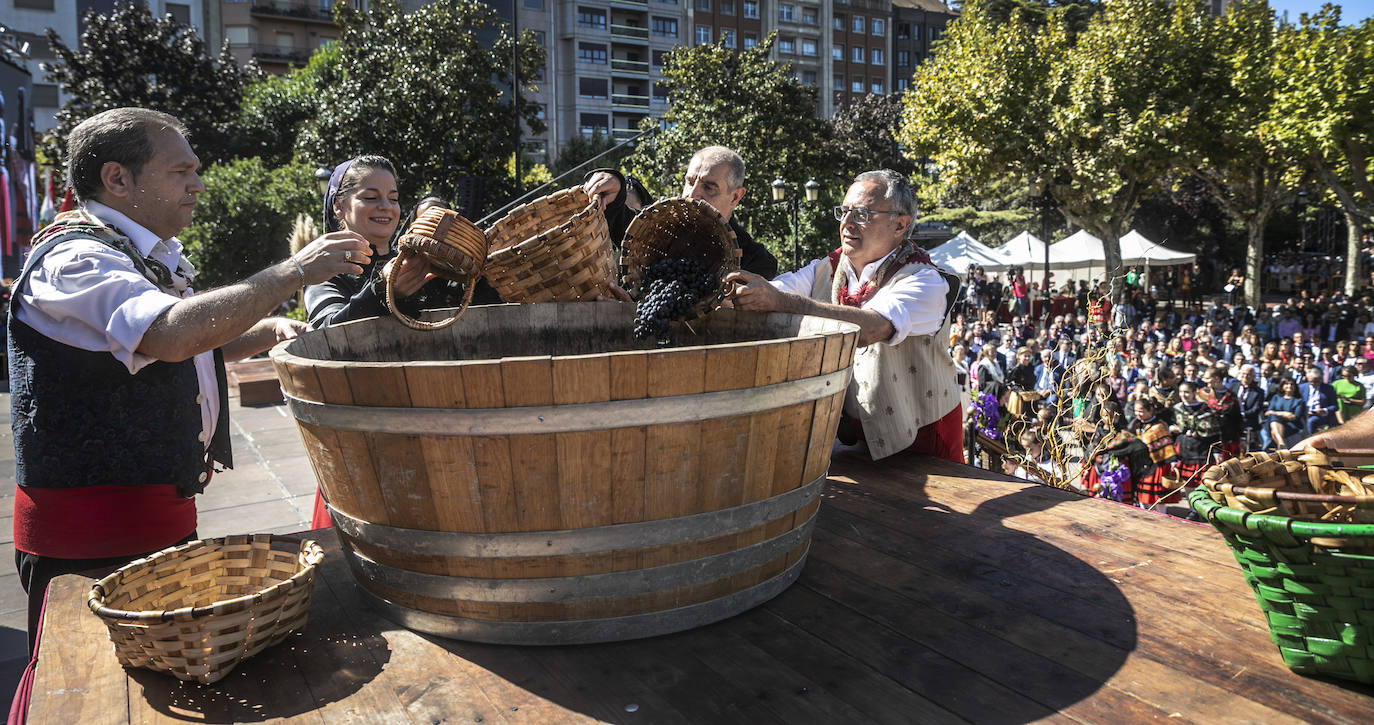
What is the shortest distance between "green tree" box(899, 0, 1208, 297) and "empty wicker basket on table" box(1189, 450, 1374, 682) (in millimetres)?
21885

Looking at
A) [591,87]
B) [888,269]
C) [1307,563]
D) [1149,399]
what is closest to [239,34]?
[591,87]

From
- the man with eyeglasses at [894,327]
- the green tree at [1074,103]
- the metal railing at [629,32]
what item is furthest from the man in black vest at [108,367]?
the metal railing at [629,32]

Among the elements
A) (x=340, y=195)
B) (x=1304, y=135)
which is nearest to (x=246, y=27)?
(x=1304, y=135)

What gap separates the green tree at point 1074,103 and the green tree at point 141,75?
67.0 ft

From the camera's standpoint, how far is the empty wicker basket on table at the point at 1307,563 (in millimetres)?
1451

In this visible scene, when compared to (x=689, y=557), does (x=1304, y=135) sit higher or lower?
higher

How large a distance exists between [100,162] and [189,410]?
67 cm

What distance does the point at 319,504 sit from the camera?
329 centimetres

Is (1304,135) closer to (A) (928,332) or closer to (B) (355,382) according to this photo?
(A) (928,332)

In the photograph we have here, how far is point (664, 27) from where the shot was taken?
61.0 meters

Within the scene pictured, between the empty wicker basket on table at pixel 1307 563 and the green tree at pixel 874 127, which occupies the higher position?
the green tree at pixel 874 127

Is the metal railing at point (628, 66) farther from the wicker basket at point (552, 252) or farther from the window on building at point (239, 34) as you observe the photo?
the wicker basket at point (552, 252)

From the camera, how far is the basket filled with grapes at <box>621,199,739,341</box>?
239 cm

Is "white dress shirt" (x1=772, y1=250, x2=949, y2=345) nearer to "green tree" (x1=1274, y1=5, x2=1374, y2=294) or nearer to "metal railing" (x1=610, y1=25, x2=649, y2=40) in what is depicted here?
"green tree" (x1=1274, y1=5, x2=1374, y2=294)
